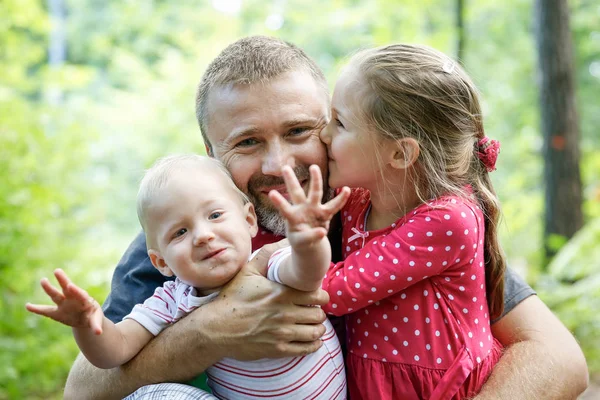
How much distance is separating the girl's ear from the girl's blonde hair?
2 centimetres

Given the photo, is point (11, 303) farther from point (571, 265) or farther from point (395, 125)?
point (571, 265)

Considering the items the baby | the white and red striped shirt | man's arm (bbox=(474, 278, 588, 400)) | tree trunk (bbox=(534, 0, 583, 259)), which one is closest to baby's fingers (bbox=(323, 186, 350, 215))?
the baby

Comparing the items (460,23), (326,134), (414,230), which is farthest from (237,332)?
(460,23)

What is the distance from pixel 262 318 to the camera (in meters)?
1.77

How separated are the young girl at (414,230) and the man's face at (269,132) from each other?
25cm

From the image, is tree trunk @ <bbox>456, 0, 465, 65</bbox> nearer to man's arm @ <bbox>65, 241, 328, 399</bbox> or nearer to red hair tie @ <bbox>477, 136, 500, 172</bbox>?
red hair tie @ <bbox>477, 136, 500, 172</bbox>

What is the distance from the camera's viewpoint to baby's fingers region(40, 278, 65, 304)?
4.69 feet

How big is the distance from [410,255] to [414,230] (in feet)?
0.24

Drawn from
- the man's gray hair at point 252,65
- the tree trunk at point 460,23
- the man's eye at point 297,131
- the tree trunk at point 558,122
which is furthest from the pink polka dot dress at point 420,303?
the tree trunk at point 460,23

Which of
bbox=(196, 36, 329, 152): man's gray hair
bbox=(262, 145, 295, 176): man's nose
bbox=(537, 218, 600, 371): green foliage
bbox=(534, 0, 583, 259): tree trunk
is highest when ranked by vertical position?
bbox=(196, 36, 329, 152): man's gray hair

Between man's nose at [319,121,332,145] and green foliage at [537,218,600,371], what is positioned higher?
man's nose at [319,121,332,145]

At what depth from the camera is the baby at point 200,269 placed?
1.69 metres

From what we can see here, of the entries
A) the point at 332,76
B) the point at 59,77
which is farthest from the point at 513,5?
the point at 59,77

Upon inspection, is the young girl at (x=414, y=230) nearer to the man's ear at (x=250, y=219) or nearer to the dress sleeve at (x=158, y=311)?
the man's ear at (x=250, y=219)
